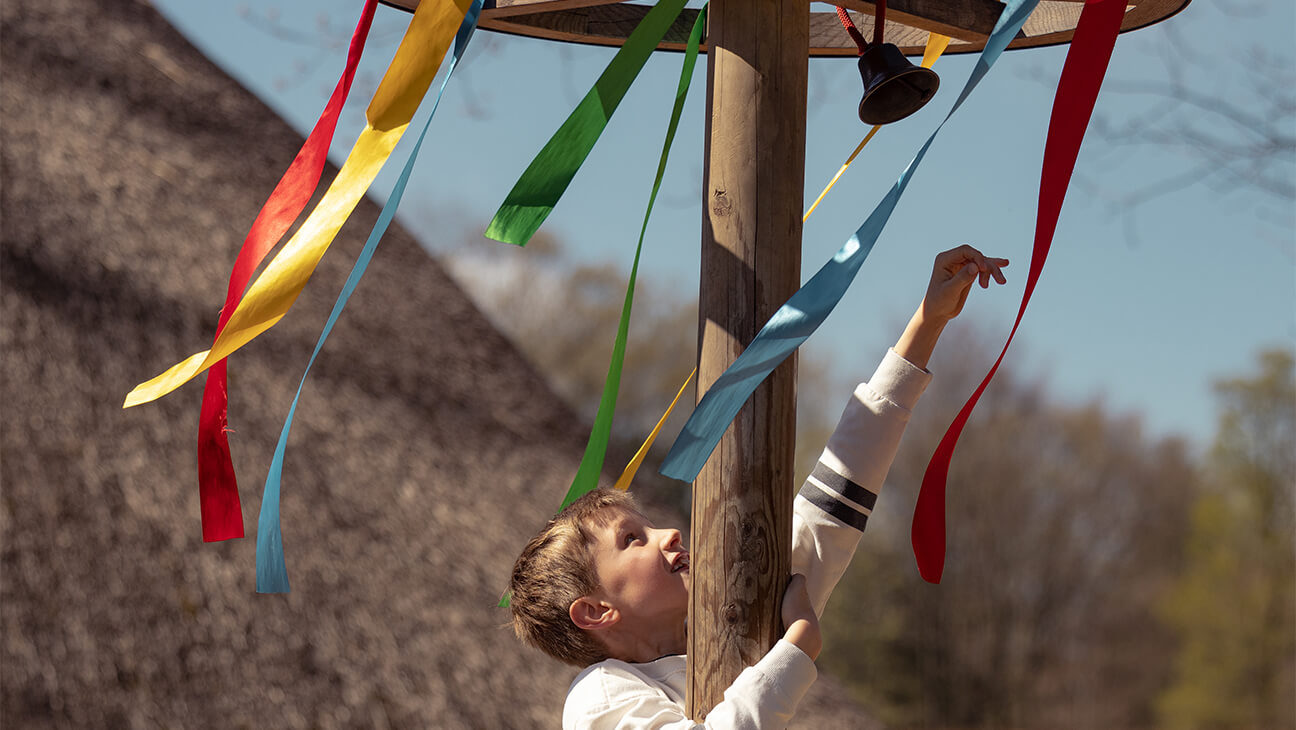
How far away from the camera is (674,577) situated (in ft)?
4.63

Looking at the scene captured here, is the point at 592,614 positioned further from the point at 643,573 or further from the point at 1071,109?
the point at 1071,109

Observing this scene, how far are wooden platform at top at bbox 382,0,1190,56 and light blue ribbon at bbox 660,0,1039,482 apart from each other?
23cm

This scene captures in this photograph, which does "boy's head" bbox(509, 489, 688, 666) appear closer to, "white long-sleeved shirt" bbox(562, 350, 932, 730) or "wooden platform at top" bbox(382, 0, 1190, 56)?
"white long-sleeved shirt" bbox(562, 350, 932, 730)

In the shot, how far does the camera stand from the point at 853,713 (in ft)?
16.4

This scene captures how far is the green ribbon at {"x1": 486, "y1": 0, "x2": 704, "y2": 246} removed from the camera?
1169 mm

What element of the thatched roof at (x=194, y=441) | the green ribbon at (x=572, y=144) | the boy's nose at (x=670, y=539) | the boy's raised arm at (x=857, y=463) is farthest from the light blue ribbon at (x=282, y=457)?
the thatched roof at (x=194, y=441)

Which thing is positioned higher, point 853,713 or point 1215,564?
point 1215,564

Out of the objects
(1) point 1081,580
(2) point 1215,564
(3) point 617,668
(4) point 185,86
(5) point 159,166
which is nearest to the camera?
(3) point 617,668

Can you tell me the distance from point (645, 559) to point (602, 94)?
63cm

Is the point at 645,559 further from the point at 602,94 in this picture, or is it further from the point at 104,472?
the point at 104,472

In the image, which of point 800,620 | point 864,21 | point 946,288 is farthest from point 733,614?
point 864,21

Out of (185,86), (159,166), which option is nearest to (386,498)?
(159,166)

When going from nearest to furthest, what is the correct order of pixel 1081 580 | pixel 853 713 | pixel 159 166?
pixel 853 713
pixel 159 166
pixel 1081 580

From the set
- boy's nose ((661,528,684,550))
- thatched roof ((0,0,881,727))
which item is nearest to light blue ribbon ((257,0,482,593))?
boy's nose ((661,528,684,550))
